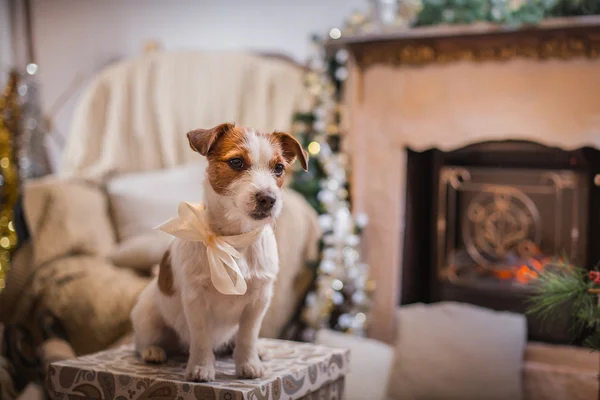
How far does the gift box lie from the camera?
1.14 meters

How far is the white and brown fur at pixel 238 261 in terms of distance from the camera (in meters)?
1.11

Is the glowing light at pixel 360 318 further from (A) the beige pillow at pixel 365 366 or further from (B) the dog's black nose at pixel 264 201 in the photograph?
(B) the dog's black nose at pixel 264 201

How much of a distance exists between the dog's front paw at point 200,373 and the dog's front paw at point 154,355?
0.14 metres

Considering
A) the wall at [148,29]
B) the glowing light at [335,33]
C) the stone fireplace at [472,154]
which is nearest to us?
the stone fireplace at [472,154]

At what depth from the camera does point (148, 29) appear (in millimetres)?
3748

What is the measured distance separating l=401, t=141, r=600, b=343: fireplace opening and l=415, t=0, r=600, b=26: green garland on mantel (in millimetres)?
523

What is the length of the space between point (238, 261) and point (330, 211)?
5.92 ft

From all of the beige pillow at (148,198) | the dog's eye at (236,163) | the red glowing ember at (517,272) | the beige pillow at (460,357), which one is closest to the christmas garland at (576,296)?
the dog's eye at (236,163)

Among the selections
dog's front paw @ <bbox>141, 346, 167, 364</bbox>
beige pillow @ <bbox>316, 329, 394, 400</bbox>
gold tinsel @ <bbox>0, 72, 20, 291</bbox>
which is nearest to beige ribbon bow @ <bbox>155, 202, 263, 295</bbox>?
dog's front paw @ <bbox>141, 346, 167, 364</bbox>

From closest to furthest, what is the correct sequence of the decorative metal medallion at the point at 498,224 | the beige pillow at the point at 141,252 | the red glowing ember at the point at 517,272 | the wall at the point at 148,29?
the beige pillow at the point at 141,252 < the red glowing ember at the point at 517,272 < the decorative metal medallion at the point at 498,224 < the wall at the point at 148,29

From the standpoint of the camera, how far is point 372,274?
2998mm

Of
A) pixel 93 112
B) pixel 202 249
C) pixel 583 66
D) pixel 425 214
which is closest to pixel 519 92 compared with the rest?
pixel 583 66

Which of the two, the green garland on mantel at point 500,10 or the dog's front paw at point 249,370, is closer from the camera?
the dog's front paw at point 249,370

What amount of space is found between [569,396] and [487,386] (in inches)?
17.1
